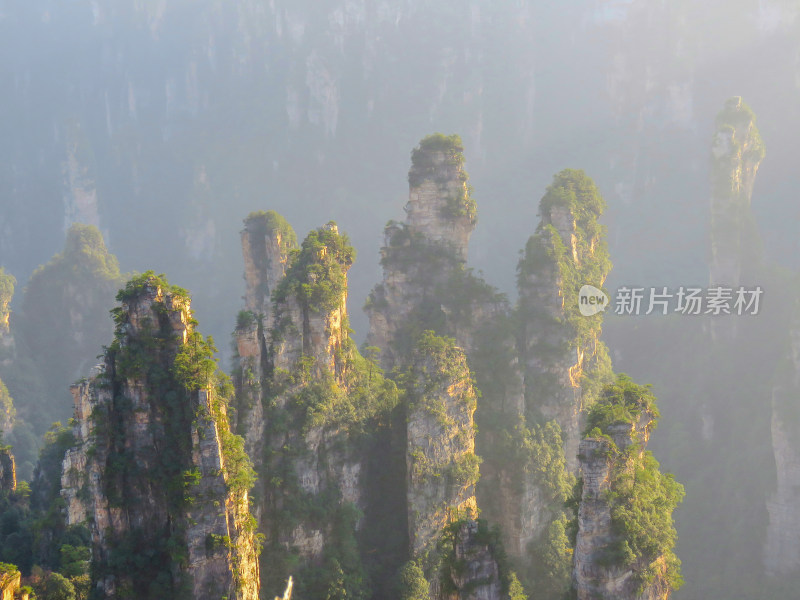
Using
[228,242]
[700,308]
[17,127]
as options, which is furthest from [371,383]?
[17,127]

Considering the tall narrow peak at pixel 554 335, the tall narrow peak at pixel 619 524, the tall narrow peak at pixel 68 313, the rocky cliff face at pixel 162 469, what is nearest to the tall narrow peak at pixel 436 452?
the tall narrow peak at pixel 619 524

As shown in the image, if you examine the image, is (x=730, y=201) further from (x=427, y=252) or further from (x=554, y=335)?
(x=427, y=252)

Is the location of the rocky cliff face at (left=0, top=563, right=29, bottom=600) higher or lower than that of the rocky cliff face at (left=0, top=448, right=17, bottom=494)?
lower

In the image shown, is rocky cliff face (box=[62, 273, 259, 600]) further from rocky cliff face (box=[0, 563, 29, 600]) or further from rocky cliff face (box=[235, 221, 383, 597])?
rocky cliff face (box=[235, 221, 383, 597])

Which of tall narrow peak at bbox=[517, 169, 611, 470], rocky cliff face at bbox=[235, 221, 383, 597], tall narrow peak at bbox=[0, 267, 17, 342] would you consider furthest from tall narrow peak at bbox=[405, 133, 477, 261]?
tall narrow peak at bbox=[0, 267, 17, 342]

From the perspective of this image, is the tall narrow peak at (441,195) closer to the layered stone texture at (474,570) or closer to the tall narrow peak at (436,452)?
the tall narrow peak at (436,452)

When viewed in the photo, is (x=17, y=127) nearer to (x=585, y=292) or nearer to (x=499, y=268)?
(x=499, y=268)

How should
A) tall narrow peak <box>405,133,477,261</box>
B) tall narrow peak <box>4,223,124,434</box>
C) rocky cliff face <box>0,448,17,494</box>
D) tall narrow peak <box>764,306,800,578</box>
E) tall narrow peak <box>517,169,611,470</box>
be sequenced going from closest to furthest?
1. rocky cliff face <box>0,448,17,494</box>
2. tall narrow peak <box>517,169,611,470</box>
3. tall narrow peak <box>405,133,477,261</box>
4. tall narrow peak <box>764,306,800,578</box>
5. tall narrow peak <box>4,223,124,434</box>

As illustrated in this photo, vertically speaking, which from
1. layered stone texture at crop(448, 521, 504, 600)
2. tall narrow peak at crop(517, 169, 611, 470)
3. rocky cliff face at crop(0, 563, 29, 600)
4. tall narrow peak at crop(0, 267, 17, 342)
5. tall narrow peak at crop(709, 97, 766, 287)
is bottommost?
rocky cliff face at crop(0, 563, 29, 600)
